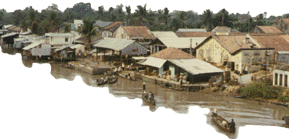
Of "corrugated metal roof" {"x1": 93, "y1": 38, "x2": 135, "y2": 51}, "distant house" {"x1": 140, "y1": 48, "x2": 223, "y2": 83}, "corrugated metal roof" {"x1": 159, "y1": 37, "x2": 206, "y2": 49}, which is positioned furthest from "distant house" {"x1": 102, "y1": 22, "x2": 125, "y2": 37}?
"distant house" {"x1": 140, "y1": 48, "x2": 223, "y2": 83}

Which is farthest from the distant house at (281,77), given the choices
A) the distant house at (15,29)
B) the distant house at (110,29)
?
the distant house at (15,29)

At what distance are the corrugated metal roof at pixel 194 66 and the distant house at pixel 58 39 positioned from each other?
26.7 m

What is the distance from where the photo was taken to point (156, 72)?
32.7m

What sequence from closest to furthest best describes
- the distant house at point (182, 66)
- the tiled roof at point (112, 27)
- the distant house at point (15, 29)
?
1. the distant house at point (182, 66)
2. the tiled roof at point (112, 27)
3. the distant house at point (15, 29)

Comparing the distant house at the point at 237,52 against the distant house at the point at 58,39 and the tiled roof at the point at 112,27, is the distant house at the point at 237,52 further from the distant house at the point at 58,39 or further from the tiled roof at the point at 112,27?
the tiled roof at the point at 112,27

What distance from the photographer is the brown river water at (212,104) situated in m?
20.4

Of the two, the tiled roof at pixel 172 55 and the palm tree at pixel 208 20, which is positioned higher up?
the palm tree at pixel 208 20

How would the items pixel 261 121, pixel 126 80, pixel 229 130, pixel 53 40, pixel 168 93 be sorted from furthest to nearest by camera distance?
pixel 53 40 → pixel 126 80 → pixel 168 93 → pixel 261 121 → pixel 229 130

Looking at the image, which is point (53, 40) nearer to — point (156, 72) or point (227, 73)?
point (156, 72)

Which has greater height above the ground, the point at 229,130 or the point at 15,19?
the point at 15,19

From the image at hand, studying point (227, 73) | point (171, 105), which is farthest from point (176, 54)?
point (171, 105)

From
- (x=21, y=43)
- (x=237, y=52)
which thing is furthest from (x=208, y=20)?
(x=237, y=52)

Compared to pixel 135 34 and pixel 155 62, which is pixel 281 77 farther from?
pixel 135 34

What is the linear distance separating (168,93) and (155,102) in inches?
151
